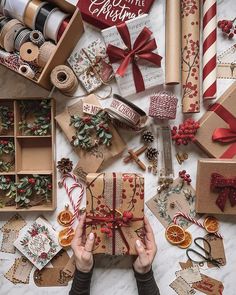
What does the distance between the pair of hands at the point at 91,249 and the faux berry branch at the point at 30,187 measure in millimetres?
228

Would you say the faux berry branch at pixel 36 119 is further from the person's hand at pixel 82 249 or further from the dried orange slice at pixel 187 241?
the dried orange slice at pixel 187 241

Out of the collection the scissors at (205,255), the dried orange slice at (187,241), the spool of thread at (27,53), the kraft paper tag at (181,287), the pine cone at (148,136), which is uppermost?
the spool of thread at (27,53)

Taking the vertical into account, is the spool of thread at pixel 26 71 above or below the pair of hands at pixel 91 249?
above

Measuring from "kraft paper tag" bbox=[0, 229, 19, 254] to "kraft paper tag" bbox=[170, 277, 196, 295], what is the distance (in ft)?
2.66

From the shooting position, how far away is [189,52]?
1774 mm

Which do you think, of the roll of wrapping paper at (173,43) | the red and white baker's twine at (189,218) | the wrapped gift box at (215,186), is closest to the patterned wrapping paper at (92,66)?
the roll of wrapping paper at (173,43)

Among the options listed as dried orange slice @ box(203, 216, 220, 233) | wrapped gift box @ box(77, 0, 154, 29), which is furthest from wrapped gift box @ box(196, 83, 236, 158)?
wrapped gift box @ box(77, 0, 154, 29)

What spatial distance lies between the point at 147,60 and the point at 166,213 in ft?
2.42

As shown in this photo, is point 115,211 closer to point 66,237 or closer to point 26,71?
point 66,237

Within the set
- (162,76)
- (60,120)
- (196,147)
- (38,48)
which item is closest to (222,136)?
(196,147)

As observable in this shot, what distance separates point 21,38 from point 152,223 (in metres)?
1.06

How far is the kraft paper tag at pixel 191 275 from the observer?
6.32ft

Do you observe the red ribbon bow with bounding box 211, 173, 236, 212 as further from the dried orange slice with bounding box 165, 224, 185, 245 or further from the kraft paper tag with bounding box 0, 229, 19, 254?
the kraft paper tag with bounding box 0, 229, 19, 254

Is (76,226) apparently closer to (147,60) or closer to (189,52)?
(147,60)
